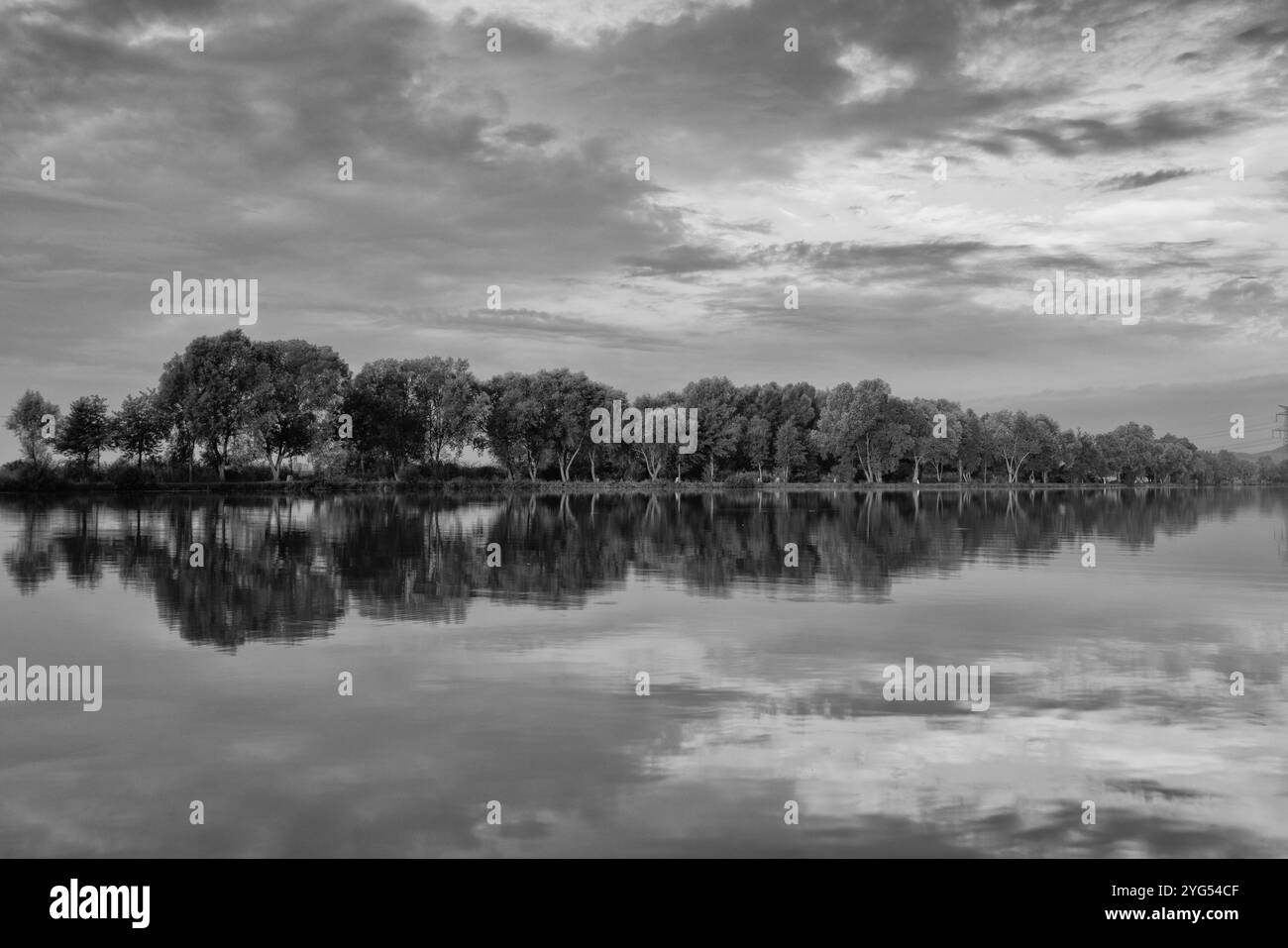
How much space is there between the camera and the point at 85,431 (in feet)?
352

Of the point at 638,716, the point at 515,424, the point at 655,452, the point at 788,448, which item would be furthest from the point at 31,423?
the point at 638,716

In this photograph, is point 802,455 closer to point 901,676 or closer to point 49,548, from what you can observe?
point 49,548

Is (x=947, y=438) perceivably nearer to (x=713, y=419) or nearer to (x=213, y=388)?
(x=713, y=419)

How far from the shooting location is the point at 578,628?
1862cm

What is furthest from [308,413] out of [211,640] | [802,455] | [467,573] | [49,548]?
[211,640]

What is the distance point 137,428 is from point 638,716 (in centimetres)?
11208

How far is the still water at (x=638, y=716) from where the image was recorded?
346 inches

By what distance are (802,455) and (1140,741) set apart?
13592 centimetres

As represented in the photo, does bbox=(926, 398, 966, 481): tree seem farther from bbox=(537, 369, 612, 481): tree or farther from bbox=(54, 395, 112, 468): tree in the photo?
bbox=(54, 395, 112, 468): tree

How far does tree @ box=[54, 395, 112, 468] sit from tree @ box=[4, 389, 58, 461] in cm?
135

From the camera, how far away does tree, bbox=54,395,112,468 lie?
107 metres

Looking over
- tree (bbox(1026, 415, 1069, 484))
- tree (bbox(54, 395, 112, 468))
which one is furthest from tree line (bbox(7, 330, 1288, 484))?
tree (bbox(1026, 415, 1069, 484))

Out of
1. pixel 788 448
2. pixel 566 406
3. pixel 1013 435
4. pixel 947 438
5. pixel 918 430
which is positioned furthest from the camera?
pixel 1013 435

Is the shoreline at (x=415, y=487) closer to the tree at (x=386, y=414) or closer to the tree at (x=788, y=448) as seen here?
the tree at (x=788, y=448)
